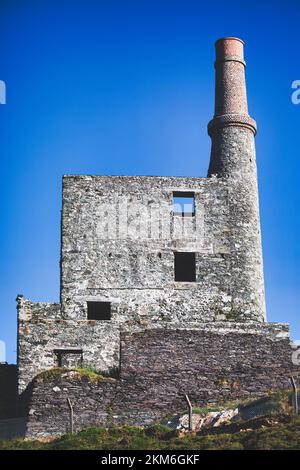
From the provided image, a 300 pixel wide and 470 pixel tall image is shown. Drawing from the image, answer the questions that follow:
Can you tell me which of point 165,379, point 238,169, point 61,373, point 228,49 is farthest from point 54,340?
point 228,49

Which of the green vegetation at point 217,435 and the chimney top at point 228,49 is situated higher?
the chimney top at point 228,49

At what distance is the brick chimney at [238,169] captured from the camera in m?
41.2

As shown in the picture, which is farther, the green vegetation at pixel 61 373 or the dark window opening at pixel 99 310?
the dark window opening at pixel 99 310

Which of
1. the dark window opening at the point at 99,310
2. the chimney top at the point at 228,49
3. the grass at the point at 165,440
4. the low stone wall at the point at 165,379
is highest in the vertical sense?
the chimney top at the point at 228,49

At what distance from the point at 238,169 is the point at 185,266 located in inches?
188

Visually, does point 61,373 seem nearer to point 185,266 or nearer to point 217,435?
point 217,435

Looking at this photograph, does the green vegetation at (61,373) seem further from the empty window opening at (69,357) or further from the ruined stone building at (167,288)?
the empty window opening at (69,357)

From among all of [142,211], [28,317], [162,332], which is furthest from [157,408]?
[142,211]

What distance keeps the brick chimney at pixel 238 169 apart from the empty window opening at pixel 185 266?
178 centimetres

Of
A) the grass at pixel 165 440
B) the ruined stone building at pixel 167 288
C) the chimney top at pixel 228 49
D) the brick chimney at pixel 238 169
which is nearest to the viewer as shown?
the grass at pixel 165 440

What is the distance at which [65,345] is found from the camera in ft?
125

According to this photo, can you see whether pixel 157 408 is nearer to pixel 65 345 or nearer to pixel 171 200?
pixel 65 345

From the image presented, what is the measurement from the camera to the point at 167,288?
4053 centimetres

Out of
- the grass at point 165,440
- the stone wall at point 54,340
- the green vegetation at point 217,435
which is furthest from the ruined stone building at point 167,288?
the grass at point 165,440
